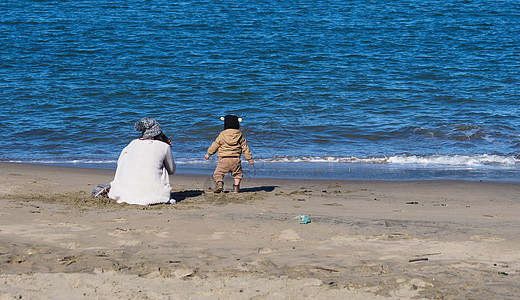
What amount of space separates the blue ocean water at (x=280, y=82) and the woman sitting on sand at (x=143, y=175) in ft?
11.5

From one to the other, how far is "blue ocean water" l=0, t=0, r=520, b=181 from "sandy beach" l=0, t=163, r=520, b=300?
3262mm

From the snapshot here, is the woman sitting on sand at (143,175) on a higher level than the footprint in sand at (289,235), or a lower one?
higher

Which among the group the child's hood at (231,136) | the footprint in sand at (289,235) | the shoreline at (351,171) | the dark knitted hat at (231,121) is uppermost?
the dark knitted hat at (231,121)

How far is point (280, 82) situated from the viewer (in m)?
18.2

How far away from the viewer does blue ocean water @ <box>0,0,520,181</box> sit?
38.7 feet

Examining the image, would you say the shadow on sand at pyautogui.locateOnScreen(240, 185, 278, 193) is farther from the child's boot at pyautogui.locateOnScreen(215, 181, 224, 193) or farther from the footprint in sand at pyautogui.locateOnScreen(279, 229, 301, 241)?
the footprint in sand at pyautogui.locateOnScreen(279, 229, 301, 241)

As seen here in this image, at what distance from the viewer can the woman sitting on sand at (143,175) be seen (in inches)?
254

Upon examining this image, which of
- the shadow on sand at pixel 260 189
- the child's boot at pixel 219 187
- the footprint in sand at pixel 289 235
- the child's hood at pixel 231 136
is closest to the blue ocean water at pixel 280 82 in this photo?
the shadow on sand at pixel 260 189

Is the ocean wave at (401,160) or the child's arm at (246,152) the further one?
the ocean wave at (401,160)

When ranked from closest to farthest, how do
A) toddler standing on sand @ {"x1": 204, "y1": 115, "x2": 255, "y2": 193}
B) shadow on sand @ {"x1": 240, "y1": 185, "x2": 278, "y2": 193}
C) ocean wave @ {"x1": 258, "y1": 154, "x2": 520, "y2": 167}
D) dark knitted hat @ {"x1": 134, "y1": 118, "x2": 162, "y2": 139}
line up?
dark knitted hat @ {"x1": 134, "y1": 118, "x2": 162, "y2": 139}
toddler standing on sand @ {"x1": 204, "y1": 115, "x2": 255, "y2": 193}
shadow on sand @ {"x1": 240, "y1": 185, "x2": 278, "y2": 193}
ocean wave @ {"x1": 258, "y1": 154, "x2": 520, "y2": 167}

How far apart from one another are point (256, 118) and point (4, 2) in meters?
19.1

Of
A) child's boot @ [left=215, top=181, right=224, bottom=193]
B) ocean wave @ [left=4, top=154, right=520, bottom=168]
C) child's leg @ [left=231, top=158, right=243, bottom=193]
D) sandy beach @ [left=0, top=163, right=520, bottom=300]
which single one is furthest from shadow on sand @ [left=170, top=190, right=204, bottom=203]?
ocean wave @ [left=4, top=154, right=520, bottom=168]

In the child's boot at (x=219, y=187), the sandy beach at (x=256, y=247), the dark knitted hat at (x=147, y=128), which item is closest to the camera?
the sandy beach at (x=256, y=247)

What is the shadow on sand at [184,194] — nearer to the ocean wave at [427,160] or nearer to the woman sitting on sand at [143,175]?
the woman sitting on sand at [143,175]
